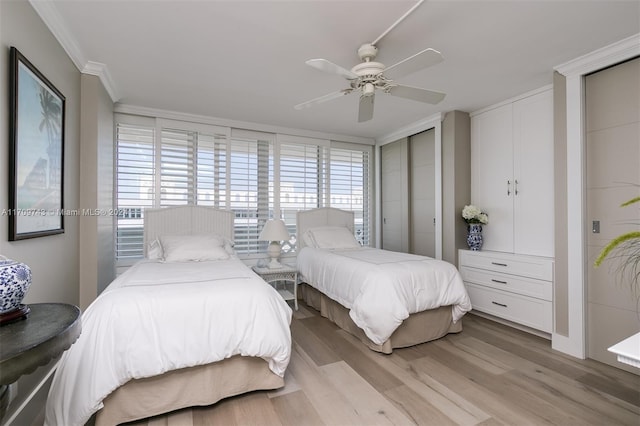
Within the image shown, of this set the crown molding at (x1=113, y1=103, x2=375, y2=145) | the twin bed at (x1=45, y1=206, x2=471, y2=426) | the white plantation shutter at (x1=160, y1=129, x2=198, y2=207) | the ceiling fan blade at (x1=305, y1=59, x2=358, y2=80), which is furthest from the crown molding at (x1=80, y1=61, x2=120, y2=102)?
the ceiling fan blade at (x1=305, y1=59, x2=358, y2=80)

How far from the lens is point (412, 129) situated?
441cm

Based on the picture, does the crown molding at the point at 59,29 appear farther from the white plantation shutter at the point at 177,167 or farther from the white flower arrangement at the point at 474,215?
the white flower arrangement at the point at 474,215

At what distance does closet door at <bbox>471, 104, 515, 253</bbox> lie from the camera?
349 cm

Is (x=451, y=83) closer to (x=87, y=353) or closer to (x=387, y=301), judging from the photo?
(x=387, y=301)

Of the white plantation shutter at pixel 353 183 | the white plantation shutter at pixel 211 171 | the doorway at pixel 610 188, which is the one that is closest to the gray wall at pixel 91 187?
the white plantation shutter at pixel 211 171

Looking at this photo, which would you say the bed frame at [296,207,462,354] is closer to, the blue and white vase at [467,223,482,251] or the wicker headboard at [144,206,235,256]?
the blue and white vase at [467,223,482,251]

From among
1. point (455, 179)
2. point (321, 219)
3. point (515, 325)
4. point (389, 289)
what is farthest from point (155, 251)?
point (515, 325)

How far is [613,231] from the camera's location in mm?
2426

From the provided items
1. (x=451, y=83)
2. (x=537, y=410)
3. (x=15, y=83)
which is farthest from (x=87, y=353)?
(x=451, y=83)

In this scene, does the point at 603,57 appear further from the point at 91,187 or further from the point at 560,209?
the point at 91,187

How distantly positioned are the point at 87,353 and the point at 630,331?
12.1 feet

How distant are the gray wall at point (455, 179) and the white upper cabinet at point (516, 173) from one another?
110 millimetres

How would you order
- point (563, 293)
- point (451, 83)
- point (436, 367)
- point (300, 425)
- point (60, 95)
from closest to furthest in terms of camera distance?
point (300, 425) < point (60, 95) < point (436, 367) < point (563, 293) < point (451, 83)

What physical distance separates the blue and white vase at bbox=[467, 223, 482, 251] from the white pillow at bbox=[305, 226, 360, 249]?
4.77 ft
